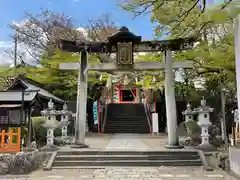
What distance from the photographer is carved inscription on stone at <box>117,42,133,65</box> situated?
13.0 metres

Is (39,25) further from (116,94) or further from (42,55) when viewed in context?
(116,94)

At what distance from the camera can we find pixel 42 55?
25594 millimetres

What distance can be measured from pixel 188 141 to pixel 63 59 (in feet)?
34.8

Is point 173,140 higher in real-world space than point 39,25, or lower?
lower

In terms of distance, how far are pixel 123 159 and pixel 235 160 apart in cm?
410

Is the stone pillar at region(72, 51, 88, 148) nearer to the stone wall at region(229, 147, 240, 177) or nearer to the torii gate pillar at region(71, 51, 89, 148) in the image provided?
the torii gate pillar at region(71, 51, 89, 148)

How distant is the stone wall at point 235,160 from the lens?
812 cm

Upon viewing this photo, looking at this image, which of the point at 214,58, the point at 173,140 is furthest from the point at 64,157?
the point at 214,58

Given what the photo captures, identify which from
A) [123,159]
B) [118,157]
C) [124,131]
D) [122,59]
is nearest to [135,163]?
[123,159]

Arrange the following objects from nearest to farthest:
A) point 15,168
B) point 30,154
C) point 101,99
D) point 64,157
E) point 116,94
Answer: point 15,168, point 30,154, point 64,157, point 101,99, point 116,94

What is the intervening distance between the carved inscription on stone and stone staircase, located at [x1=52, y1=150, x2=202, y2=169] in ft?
13.1

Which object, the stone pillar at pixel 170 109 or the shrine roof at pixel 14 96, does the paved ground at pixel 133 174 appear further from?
the shrine roof at pixel 14 96

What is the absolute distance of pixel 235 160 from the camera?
27.5 ft

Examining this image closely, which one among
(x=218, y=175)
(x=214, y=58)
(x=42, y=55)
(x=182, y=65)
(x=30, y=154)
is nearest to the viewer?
(x=218, y=175)
